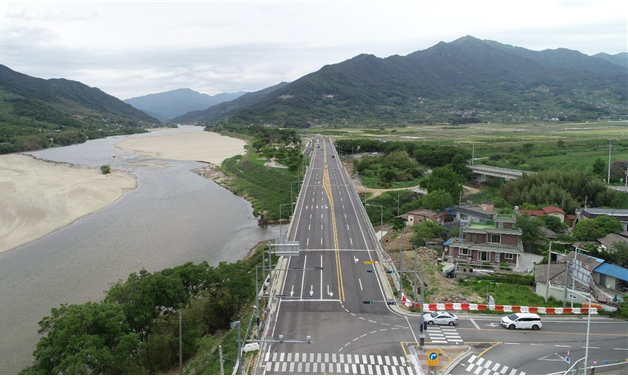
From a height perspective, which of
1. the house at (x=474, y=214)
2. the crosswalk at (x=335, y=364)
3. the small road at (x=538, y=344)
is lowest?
the small road at (x=538, y=344)

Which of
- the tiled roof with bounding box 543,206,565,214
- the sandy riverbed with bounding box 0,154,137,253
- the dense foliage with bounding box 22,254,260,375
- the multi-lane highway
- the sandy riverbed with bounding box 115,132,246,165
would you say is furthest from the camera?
the sandy riverbed with bounding box 115,132,246,165

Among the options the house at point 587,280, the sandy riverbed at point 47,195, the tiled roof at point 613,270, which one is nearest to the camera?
the house at point 587,280

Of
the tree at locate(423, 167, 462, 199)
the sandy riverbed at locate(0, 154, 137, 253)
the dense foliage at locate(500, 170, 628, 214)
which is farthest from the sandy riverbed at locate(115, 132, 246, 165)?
the dense foliage at locate(500, 170, 628, 214)

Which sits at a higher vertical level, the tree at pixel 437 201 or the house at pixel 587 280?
the tree at pixel 437 201

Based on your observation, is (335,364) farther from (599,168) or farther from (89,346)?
(599,168)

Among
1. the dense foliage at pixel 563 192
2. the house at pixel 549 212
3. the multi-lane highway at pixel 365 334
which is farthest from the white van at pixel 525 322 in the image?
the dense foliage at pixel 563 192

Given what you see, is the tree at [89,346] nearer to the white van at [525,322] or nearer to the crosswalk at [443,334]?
the crosswalk at [443,334]

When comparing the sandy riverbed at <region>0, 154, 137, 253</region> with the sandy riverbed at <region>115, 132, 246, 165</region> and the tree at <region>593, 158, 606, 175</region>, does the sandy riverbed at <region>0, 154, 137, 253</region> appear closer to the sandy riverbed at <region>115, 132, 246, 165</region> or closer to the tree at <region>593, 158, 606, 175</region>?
the sandy riverbed at <region>115, 132, 246, 165</region>
